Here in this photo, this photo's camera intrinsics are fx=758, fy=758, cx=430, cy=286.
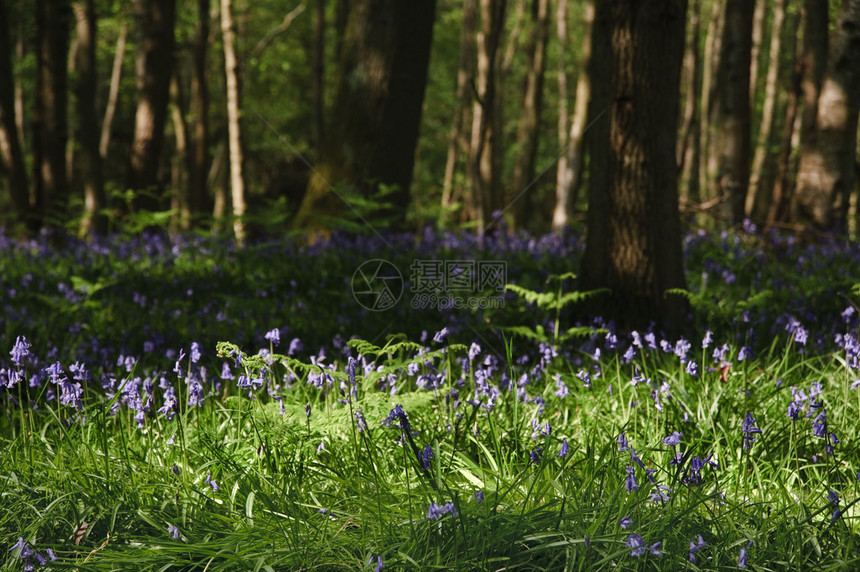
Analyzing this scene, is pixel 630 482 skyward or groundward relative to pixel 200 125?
groundward

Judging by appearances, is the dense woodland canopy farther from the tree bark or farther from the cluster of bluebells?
the cluster of bluebells

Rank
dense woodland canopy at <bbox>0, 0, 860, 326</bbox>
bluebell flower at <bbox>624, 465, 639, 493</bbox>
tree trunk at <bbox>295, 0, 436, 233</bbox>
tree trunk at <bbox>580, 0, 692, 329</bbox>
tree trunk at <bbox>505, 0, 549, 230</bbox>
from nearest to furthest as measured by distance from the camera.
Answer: bluebell flower at <bbox>624, 465, 639, 493</bbox> < tree trunk at <bbox>580, 0, 692, 329</bbox> < dense woodland canopy at <bbox>0, 0, 860, 326</bbox> < tree trunk at <bbox>295, 0, 436, 233</bbox> < tree trunk at <bbox>505, 0, 549, 230</bbox>

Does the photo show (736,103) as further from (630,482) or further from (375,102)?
(630,482)

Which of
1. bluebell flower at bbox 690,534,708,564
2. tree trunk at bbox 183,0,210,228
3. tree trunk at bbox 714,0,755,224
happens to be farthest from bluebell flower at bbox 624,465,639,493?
tree trunk at bbox 183,0,210,228

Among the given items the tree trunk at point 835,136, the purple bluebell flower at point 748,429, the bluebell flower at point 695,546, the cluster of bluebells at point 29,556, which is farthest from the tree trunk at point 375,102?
the bluebell flower at point 695,546

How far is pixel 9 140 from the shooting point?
10.6 meters

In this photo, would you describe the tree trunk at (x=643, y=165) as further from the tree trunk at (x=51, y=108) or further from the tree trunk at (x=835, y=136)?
the tree trunk at (x=51, y=108)

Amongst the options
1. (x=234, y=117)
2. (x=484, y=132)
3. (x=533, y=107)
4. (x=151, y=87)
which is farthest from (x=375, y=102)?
(x=533, y=107)

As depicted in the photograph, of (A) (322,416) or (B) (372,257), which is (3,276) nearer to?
(B) (372,257)

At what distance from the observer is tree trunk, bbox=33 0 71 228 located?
10703 millimetres

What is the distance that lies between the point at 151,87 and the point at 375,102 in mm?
4495

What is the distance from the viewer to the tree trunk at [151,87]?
36.3 feet

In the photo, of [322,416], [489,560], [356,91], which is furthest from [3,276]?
[489,560]

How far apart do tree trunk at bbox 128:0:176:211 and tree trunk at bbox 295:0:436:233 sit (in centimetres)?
378
